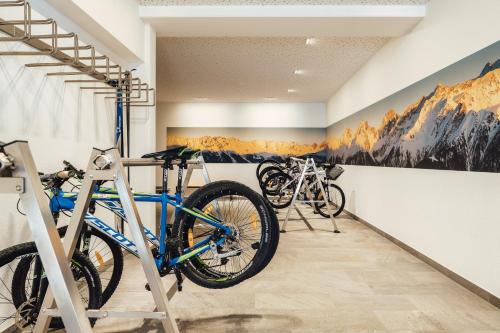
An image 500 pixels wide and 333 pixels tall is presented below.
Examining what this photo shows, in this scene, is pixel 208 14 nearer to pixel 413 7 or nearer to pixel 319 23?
pixel 319 23

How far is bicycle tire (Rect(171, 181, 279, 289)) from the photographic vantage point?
70.8 inches

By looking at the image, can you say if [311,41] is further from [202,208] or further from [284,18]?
[202,208]

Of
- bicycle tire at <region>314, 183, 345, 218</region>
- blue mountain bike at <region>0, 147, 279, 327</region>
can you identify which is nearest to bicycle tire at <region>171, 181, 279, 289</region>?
blue mountain bike at <region>0, 147, 279, 327</region>

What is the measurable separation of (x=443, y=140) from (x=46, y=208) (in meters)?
3.05

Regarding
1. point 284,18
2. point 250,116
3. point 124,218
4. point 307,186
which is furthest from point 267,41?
point 250,116

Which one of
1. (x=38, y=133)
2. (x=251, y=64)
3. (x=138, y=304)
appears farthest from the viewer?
(x=251, y=64)

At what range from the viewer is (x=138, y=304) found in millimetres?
A: 2309

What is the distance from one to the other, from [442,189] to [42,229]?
3079 mm

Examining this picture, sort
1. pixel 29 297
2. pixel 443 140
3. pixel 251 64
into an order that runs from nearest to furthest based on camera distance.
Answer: pixel 29 297 < pixel 443 140 < pixel 251 64

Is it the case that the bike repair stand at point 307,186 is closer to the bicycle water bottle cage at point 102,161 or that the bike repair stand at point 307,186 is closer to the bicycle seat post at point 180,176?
→ the bicycle seat post at point 180,176

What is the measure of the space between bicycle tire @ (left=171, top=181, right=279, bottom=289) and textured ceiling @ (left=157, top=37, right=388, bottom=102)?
2.90 m

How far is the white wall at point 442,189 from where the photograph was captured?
237cm

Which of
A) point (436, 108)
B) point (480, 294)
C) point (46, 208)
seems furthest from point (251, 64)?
point (46, 208)

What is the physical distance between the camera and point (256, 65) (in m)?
5.27
